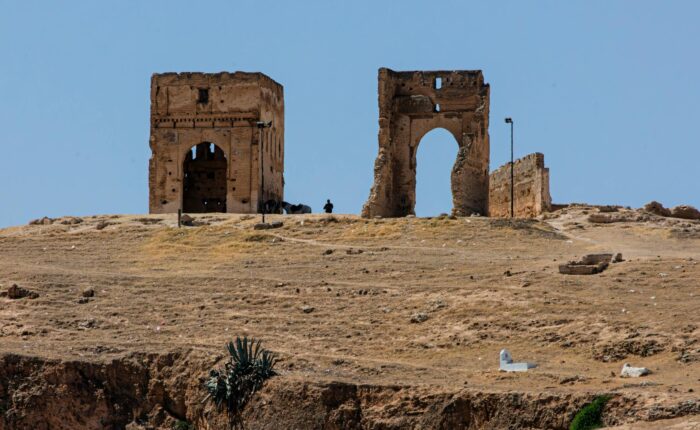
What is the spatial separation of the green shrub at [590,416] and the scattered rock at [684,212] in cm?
1947

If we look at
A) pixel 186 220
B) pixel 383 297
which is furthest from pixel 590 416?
pixel 186 220

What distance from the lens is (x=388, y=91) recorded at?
41656mm

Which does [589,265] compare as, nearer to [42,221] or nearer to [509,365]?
[509,365]

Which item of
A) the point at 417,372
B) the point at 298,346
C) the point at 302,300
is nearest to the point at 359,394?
the point at 417,372

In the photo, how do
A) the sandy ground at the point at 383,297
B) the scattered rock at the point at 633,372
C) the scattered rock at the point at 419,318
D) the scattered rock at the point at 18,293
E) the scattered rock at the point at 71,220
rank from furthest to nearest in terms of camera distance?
the scattered rock at the point at 71,220 → the scattered rock at the point at 18,293 → the scattered rock at the point at 419,318 → the sandy ground at the point at 383,297 → the scattered rock at the point at 633,372

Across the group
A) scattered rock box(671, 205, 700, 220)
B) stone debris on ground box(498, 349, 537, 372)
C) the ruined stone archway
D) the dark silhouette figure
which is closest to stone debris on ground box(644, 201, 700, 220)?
scattered rock box(671, 205, 700, 220)

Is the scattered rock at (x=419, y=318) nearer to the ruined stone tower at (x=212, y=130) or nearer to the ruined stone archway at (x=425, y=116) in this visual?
the ruined stone archway at (x=425, y=116)

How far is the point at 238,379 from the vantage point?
25.3 m

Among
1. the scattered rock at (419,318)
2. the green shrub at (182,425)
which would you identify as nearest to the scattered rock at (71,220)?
the scattered rock at (419,318)

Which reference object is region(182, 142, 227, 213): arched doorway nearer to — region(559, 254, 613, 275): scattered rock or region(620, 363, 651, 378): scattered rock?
region(559, 254, 613, 275): scattered rock

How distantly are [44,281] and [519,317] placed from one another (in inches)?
405

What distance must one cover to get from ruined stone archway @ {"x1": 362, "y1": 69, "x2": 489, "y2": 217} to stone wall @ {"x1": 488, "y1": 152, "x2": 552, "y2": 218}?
51.9 inches

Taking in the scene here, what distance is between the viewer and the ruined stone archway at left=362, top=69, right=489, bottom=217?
41.6 m

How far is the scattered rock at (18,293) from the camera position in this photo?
31.5m
